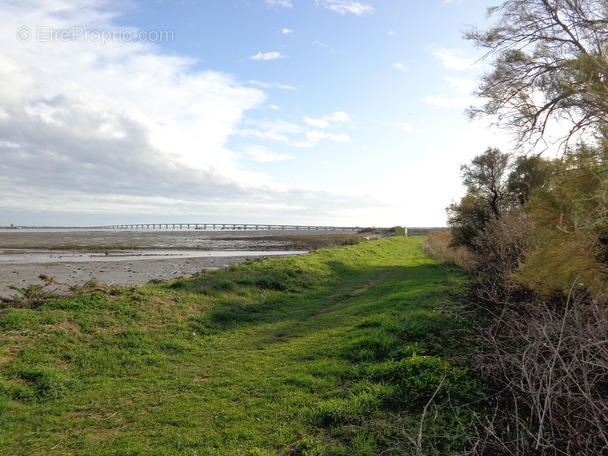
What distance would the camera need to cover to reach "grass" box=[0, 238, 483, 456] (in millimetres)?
4816

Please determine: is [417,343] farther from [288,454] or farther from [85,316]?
[85,316]

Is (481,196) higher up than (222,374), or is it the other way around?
(481,196)

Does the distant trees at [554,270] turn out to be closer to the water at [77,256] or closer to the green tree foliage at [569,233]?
the green tree foliage at [569,233]

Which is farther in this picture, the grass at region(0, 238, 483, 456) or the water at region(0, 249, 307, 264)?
the water at region(0, 249, 307, 264)

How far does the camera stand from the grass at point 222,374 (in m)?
4.82

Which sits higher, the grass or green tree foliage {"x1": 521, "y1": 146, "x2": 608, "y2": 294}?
green tree foliage {"x1": 521, "y1": 146, "x2": 608, "y2": 294}

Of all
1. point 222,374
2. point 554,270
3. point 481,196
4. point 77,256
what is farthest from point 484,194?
point 77,256

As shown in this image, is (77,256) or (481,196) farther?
(77,256)

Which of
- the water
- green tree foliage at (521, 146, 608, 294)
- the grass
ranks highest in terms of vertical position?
green tree foliage at (521, 146, 608, 294)

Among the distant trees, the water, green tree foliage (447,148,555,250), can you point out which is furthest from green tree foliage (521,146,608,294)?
the water

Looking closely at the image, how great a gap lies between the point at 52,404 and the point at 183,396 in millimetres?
1947

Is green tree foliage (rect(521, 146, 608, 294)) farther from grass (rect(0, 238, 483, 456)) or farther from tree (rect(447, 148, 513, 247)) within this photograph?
tree (rect(447, 148, 513, 247))

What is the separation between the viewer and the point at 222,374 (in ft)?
23.7

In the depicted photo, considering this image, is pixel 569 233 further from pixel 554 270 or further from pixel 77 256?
pixel 77 256
